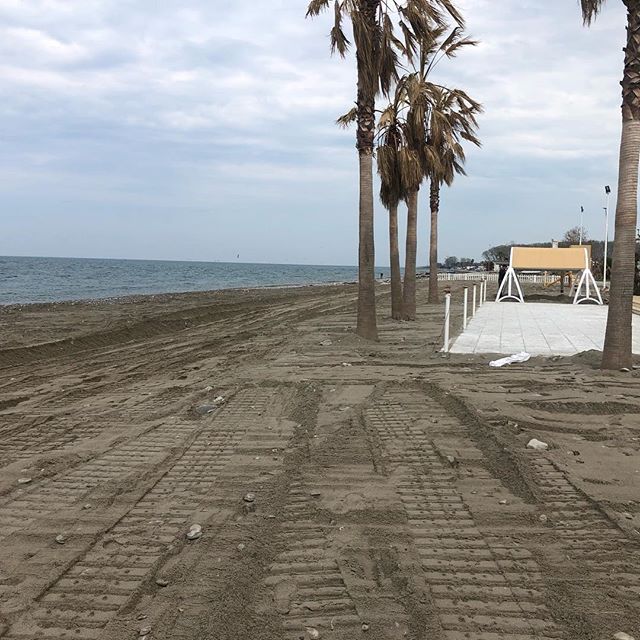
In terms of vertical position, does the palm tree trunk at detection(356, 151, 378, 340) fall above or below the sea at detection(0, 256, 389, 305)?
above

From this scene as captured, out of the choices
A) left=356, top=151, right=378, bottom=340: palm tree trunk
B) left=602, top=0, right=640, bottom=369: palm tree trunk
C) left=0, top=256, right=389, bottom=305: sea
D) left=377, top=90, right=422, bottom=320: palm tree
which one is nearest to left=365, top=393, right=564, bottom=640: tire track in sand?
left=602, top=0, right=640, bottom=369: palm tree trunk

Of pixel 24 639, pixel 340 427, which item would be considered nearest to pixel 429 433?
pixel 340 427

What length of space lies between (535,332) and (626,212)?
220 inches

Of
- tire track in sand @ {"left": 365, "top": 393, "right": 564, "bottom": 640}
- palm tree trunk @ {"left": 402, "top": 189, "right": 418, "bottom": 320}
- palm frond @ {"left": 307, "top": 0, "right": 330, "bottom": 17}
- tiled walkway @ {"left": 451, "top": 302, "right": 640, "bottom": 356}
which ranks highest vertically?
palm frond @ {"left": 307, "top": 0, "right": 330, "bottom": 17}

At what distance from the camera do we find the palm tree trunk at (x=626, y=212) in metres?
8.72

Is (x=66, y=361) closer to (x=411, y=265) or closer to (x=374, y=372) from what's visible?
(x=374, y=372)

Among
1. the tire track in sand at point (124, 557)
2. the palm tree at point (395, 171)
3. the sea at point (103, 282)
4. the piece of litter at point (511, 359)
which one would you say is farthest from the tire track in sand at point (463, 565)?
the sea at point (103, 282)

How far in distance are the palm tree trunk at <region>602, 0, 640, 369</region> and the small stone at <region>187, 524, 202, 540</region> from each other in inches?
294

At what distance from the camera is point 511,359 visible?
9.95m

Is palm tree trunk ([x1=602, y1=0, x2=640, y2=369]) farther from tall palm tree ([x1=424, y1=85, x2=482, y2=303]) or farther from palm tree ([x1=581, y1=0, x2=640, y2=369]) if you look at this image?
tall palm tree ([x1=424, y1=85, x2=482, y2=303])

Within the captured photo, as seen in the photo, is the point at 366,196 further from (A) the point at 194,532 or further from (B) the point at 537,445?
(A) the point at 194,532

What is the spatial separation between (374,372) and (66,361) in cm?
676

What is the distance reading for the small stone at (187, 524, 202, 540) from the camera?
12.1 feet

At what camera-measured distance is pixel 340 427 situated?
246 inches
